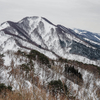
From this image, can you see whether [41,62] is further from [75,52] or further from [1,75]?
[75,52]

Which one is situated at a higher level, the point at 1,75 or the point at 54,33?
the point at 54,33

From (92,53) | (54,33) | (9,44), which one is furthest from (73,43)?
(9,44)

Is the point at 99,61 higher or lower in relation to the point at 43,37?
lower

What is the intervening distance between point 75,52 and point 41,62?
10593 cm

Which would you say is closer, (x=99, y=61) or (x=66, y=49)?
(x=99, y=61)

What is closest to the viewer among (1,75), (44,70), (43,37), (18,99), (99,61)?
(18,99)

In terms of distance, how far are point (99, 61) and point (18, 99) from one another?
135476 millimetres

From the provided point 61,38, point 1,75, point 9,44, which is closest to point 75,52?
point 61,38

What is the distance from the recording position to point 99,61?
122000mm

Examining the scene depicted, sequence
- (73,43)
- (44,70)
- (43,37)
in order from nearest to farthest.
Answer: (44,70) < (73,43) < (43,37)

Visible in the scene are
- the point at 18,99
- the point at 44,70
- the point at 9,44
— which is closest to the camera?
the point at 18,99

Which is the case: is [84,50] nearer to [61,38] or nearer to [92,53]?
[92,53]

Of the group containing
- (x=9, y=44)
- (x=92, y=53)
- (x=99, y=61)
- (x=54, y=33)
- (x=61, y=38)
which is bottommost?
(x=99, y=61)

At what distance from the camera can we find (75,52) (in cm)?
13462
